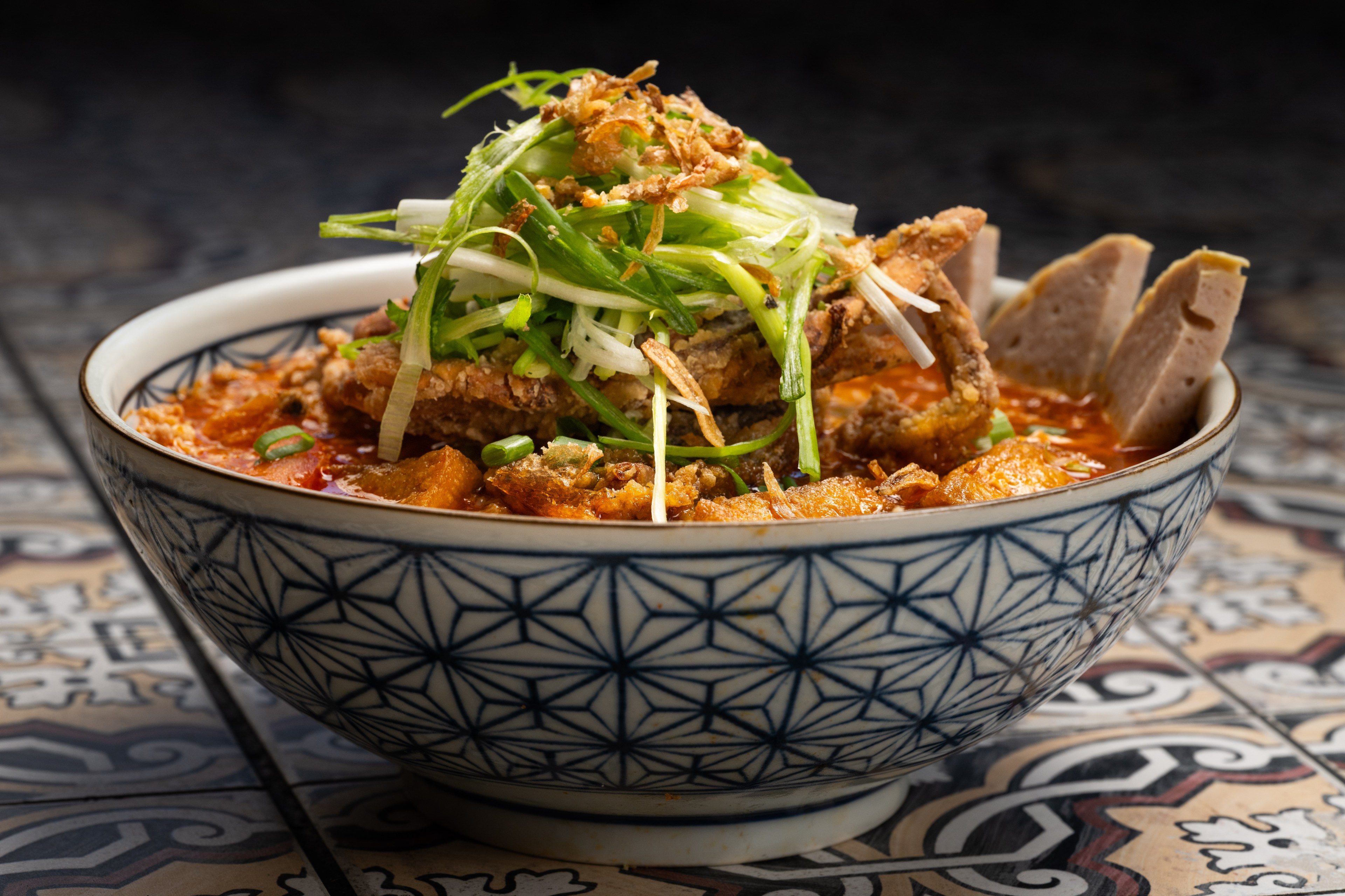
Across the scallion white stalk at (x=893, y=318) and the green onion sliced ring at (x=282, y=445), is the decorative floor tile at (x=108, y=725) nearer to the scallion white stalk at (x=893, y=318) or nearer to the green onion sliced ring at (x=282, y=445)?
the green onion sliced ring at (x=282, y=445)

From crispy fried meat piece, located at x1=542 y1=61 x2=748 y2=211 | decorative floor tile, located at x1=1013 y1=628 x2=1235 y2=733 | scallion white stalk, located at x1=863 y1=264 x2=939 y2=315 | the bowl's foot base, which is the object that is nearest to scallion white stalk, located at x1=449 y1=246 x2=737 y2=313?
crispy fried meat piece, located at x1=542 y1=61 x2=748 y2=211

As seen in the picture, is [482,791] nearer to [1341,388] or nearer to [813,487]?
[813,487]

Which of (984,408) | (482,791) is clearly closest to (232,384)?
(482,791)

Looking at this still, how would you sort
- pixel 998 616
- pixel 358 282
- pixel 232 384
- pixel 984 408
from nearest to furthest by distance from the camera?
pixel 998 616 → pixel 984 408 → pixel 232 384 → pixel 358 282

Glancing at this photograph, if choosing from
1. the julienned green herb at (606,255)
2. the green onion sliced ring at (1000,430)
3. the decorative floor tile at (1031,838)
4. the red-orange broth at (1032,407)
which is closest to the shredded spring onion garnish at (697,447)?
the julienned green herb at (606,255)

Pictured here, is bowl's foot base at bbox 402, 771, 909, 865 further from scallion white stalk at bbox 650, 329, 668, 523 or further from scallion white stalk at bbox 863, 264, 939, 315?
scallion white stalk at bbox 863, 264, 939, 315
